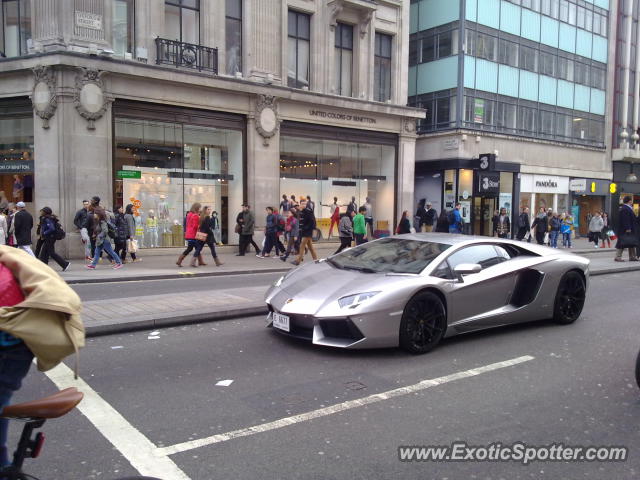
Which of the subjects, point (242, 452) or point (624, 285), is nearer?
point (242, 452)

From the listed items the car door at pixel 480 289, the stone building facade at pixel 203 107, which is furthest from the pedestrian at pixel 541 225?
the car door at pixel 480 289

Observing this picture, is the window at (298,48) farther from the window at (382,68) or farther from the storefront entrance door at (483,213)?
the storefront entrance door at (483,213)

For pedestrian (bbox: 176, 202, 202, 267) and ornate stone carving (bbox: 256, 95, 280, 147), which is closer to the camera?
pedestrian (bbox: 176, 202, 202, 267)

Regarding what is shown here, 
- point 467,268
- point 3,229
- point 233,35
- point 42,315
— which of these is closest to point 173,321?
point 467,268

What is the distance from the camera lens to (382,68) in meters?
24.8

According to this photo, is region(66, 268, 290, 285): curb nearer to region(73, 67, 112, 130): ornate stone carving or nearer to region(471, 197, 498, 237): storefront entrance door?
region(73, 67, 112, 130): ornate stone carving

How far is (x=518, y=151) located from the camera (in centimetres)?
3067

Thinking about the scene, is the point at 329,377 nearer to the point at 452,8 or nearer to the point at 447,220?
the point at 447,220

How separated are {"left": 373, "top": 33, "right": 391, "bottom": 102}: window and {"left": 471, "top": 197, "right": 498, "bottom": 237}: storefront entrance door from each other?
8.12 metres

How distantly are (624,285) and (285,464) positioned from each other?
1103cm

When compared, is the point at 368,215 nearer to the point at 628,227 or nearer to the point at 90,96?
the point at 628,227

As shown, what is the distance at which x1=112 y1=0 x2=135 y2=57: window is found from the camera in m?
17.6

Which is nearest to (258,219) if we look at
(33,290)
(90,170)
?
(90,170)

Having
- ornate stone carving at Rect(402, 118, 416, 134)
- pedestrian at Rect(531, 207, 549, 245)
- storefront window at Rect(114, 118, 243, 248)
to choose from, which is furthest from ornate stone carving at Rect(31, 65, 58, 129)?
pedestrian at Rect(531, 207, 549, 245)
